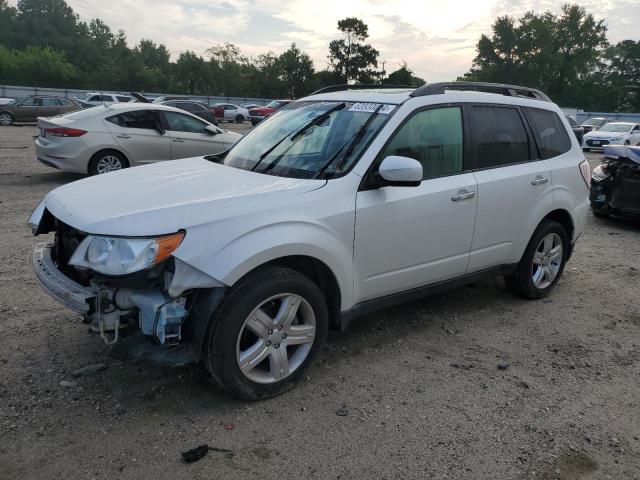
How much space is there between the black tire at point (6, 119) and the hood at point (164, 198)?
25013 millimetres

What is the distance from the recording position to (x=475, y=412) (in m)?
3.11

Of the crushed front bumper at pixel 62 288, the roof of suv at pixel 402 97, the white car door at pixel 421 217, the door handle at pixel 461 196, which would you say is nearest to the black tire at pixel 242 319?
the white car door at pixel 421 217

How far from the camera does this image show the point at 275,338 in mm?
3076

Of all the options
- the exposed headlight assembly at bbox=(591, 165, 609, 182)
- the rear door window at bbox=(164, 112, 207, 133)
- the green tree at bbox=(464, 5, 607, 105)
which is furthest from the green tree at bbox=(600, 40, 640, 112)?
the rear door window at bbox=(164, 112, 207, 133)

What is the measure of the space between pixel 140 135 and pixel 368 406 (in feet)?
25.9

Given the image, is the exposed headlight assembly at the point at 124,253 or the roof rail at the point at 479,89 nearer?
the exposed headlight assembly at the point at 124,253

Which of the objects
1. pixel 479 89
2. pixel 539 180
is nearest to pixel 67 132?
pixel 479 89

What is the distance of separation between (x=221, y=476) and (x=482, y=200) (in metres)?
2.72

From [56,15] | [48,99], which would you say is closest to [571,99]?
[48,99]

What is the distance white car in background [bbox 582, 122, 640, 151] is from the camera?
2378 centimetres

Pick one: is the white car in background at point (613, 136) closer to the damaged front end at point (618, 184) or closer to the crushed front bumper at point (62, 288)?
the damaged front end at point (618, 184)

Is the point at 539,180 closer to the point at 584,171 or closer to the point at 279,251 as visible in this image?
the point at 584,171

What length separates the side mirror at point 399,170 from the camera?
3223 millimetres

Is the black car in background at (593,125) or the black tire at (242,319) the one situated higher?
the black car in background at (593,125)
